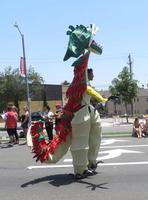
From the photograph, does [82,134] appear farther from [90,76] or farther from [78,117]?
[90,76]

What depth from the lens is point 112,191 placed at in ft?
26.0

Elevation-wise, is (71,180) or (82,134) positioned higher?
(82,134)

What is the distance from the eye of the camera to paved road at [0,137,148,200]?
7793 millimetres

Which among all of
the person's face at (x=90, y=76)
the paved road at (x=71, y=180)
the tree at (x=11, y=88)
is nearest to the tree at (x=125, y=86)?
the tree at (x=11, y=88)

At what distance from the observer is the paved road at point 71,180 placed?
779 centimetres

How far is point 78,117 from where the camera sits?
8984mm

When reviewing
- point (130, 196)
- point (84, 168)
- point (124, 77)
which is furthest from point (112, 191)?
point (124, 77)

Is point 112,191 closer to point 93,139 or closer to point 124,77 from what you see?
point 93,139

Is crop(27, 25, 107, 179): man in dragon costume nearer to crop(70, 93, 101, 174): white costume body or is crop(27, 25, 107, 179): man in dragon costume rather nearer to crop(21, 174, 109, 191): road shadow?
crop(70, 93, 101, 174): white costume body

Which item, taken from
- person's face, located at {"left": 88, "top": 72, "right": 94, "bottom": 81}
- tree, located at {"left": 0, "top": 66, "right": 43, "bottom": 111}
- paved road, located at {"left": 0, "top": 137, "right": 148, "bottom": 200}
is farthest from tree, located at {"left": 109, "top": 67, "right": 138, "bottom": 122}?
person's face, located at {"left": 88, "top": 72, "right": 94, "bottom": 81}

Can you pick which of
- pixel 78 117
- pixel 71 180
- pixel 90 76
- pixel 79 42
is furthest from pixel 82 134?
pixel 79 42

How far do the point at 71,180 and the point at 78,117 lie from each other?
3.83 feet

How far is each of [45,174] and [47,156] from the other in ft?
2.76

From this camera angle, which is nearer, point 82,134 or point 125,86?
point 82,134
